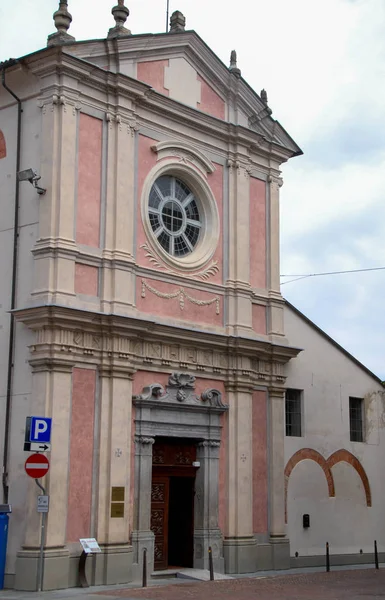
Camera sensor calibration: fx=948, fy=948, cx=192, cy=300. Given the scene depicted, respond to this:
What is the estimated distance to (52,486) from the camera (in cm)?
1920

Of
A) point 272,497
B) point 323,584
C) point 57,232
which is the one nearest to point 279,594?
point 323,584

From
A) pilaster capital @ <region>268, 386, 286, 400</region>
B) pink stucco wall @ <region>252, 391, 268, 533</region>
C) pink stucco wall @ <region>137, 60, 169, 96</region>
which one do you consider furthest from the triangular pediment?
pink stucco wall @ <region>252, 391, 268, 533</region>

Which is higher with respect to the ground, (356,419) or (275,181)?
(275,181)

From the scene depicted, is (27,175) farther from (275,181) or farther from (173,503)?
(173,503)

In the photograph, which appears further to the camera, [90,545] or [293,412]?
[293,412]

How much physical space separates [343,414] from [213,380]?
228 inches

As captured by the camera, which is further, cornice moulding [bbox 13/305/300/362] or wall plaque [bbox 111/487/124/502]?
wall plaque [bbox 111/487/124/502]

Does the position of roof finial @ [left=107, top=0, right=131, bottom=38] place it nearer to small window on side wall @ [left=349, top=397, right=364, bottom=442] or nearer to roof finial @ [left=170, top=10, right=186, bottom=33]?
roof finial @ [left=170, top=10, right=186, bottom=33]

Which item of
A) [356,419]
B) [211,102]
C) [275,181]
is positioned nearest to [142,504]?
[356,419]

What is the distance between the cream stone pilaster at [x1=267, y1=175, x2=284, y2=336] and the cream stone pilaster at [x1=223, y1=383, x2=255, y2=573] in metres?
2.34

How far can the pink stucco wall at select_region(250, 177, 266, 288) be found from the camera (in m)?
25.4

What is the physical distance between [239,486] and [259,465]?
1.13m

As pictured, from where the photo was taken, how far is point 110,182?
2162 centimetres

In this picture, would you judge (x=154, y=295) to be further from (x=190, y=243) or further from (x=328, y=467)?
(x=328, y=467)
